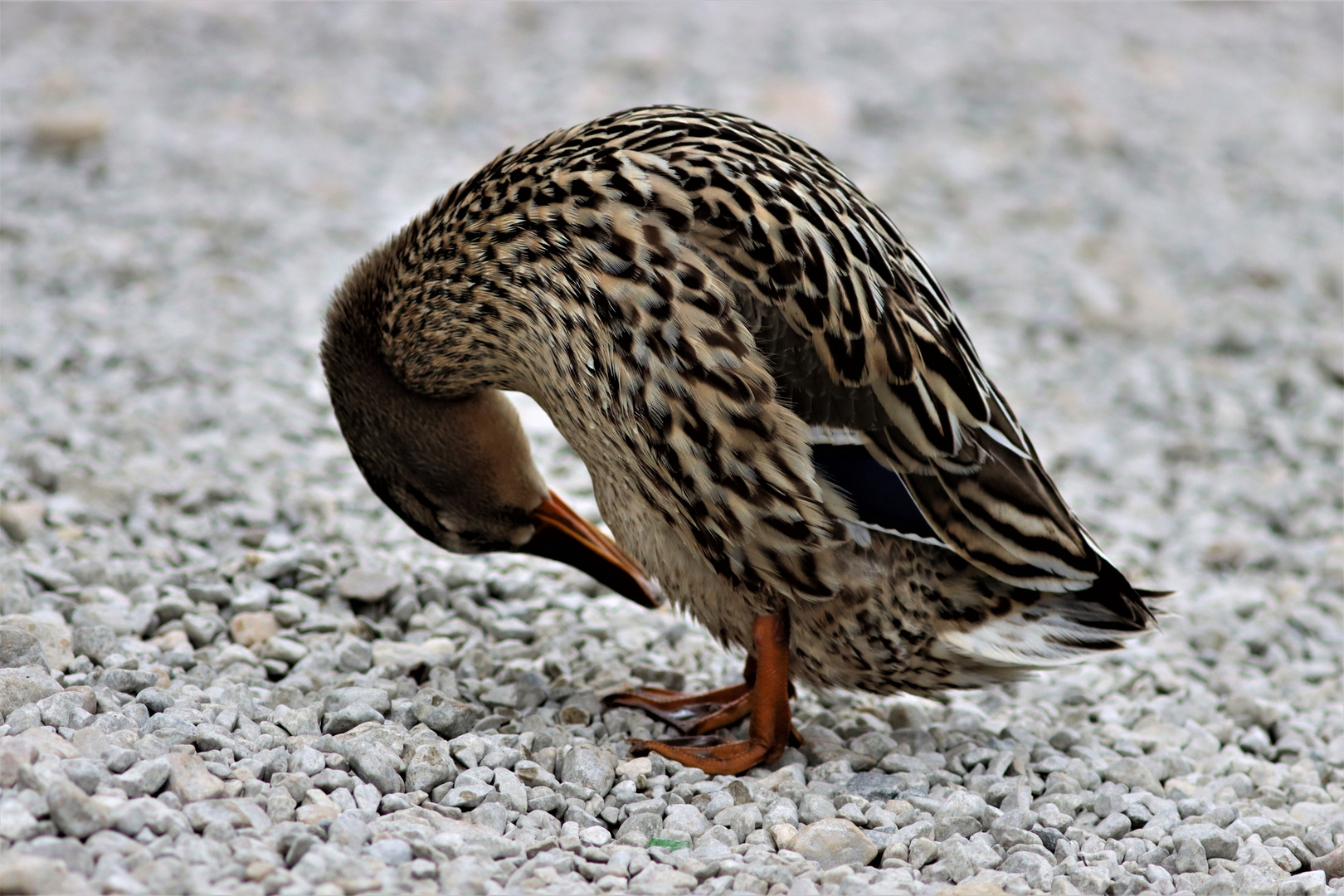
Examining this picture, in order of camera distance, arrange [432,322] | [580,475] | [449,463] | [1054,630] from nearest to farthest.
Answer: [1054,630] → [432,322] → [449,463] → [580,475]

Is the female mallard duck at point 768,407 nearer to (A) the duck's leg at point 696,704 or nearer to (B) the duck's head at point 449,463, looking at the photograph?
(A) the duck's leg at point 696,704

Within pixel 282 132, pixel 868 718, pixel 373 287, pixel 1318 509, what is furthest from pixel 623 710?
pixel 282 132

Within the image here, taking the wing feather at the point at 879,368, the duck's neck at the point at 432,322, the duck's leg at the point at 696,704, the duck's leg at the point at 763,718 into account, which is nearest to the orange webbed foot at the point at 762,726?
the duck's leg at the point at 763,718

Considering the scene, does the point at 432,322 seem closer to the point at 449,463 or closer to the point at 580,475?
the point at 449,463

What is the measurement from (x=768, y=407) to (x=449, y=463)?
1.33 metres

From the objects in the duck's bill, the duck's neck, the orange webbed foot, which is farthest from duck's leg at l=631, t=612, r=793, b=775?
the duck's neck

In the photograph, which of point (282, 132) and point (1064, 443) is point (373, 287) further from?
point (282, 132)

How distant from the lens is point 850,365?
11.9ft

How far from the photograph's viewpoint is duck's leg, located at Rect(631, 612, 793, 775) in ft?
12.6

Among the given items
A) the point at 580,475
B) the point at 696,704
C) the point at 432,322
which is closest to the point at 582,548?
the point at 696,704

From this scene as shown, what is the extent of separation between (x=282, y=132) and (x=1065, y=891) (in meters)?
7.52

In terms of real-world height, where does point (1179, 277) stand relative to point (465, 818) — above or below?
above

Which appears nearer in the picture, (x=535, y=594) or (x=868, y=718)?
(x=868, y=718)

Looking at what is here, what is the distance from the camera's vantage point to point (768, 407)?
3568mm
